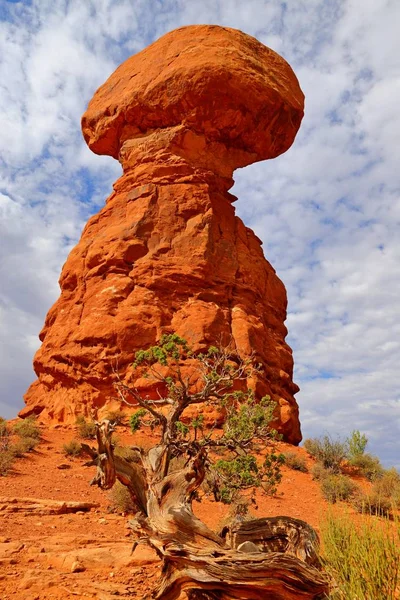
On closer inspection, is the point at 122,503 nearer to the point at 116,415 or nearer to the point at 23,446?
the point at 23,446

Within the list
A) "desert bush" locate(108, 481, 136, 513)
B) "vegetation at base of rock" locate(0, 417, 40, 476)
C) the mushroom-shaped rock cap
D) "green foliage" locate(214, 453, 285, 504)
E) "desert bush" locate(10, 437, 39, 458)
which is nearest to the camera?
"green foliage" locate(214, 453, 285, 504)

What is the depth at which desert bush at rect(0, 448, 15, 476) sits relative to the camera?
11.1 metres

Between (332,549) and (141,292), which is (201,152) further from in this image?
(332,549)

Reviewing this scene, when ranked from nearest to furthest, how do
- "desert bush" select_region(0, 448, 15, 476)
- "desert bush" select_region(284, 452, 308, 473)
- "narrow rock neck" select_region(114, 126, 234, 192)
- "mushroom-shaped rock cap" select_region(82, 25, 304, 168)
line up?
"desert bush" select_region(0, 448, 15, 476) < "desert bush" select_region(284, 452, 308, 473) < "mushroom-shaped rock cap" select_region(82, 25, 304, 168) < "narrow rock neck" select_region(114, 126, 234, 192)

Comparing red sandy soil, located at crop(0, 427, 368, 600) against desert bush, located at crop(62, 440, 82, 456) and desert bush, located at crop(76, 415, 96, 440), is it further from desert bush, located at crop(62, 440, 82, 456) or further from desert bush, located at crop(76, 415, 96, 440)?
desert bush, located at crop(76, 415, 96, 440)

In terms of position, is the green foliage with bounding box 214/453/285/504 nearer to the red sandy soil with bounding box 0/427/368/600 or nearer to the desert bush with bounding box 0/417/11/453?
the red sandy soil with bounding box 0/427/368/600

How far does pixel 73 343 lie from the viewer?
18391 mm

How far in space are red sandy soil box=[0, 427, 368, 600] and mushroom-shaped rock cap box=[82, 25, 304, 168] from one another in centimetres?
1608

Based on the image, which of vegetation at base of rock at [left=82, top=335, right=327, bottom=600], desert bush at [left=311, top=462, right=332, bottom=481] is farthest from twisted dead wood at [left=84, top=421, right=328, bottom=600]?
desert bush at [left=311, top=462, right=332, bottom=481]

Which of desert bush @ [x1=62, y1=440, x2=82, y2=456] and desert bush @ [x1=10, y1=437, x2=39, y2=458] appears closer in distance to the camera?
desert bush @ [x1=10, y1=437, x2=39, y2=458]

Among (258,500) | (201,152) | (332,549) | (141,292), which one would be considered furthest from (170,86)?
(332,549)

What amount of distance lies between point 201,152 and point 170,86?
333 cm

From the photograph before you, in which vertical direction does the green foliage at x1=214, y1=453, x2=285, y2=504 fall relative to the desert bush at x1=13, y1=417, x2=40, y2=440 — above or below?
below

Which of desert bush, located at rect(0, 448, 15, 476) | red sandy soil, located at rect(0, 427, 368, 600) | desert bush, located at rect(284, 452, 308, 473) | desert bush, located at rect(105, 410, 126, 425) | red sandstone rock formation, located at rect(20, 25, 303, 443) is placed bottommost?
red sandy soil, located at rect(0, 427, 368, 600)
